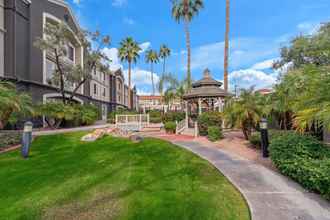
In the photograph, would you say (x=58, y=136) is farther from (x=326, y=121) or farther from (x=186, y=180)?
(x=326, y=121)

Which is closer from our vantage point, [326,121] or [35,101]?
[326,121]

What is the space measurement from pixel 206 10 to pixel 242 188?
23.1 m

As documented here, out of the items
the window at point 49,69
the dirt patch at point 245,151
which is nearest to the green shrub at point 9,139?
the window at point 49,69

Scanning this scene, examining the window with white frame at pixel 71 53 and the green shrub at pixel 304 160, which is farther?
the window with white frame at pixel 71 53

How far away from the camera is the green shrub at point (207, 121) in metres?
12.5

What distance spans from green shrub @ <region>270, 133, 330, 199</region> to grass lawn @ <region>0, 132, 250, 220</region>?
1.70 m

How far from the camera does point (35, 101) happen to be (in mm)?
16422

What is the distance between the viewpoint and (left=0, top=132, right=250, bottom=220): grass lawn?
3471 mm

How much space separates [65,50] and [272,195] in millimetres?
17816

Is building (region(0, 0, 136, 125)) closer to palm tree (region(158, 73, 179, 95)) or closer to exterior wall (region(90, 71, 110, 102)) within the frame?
exterior wall (region(90, 71, 110, 102))

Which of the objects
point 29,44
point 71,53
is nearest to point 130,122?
point 29,44

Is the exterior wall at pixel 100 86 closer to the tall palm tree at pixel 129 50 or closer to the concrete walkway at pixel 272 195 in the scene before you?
the tall palm tree at pixel 129 50

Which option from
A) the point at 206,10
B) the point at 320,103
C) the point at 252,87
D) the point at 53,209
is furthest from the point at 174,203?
the point at 206,10

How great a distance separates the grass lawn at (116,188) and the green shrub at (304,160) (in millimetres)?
1699
